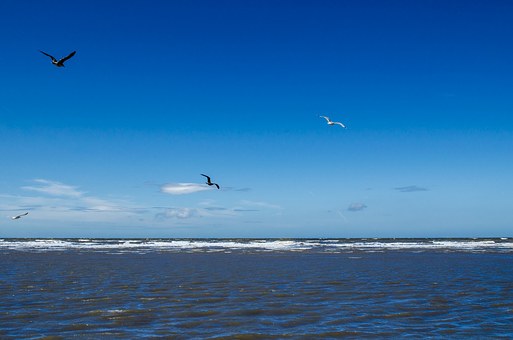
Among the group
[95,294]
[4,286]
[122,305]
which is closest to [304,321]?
[122,305]

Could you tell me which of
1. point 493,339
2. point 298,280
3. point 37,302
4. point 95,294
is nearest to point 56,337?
point 37,302

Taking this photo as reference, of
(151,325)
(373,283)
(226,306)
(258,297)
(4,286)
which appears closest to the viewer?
(151,325)

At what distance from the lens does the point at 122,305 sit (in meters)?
14.5

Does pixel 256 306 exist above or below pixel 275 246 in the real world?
below

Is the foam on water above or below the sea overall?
above

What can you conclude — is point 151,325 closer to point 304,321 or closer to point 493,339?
point 304,321

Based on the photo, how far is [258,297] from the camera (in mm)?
16156

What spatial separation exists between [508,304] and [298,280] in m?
9.07

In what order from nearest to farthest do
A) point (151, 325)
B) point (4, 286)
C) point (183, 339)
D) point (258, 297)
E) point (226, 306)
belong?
point (183, 339) < point (151, 325) < point (226, 306) < point (258, 297) < point (4, 286)

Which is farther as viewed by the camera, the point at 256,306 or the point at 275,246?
the point at 275,246

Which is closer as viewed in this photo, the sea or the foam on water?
the sea

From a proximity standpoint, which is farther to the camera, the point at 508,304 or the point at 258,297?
the point at 258,297

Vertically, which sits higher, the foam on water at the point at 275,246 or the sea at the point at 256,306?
the foam on water at the point at 275,246

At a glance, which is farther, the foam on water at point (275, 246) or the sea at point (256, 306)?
the foam on water at point (275, 246)
